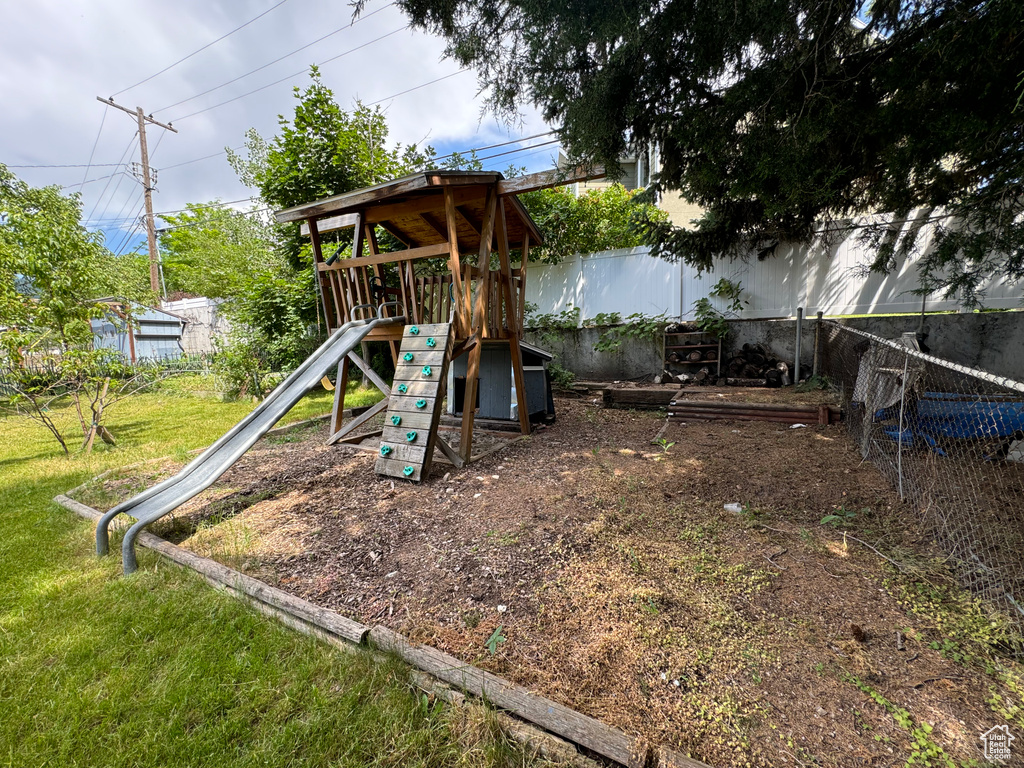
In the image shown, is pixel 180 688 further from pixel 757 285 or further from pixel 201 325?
pixel 201 325

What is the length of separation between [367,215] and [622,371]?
5334mm

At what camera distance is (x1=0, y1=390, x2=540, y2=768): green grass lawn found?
1.36 m

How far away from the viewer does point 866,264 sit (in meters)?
6.57

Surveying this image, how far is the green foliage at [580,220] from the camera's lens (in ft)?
30.1

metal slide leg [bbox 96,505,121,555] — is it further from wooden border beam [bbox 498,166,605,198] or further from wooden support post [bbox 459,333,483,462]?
wooden border beam [bbox 498,166,605,198]

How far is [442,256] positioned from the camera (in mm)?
4766

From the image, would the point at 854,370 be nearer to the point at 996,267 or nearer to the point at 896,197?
the point at 996,267

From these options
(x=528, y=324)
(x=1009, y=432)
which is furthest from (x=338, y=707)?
(x=528, y=324)

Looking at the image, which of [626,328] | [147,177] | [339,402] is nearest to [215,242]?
[147,177]

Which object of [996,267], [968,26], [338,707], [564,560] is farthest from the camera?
[996,267]

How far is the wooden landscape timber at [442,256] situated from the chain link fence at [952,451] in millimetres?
3299

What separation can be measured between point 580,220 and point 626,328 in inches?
120

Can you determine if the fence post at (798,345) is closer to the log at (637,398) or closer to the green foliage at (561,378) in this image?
the log at (637,398)

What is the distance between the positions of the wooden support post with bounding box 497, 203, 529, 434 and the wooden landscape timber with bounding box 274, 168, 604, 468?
0.04 ft
